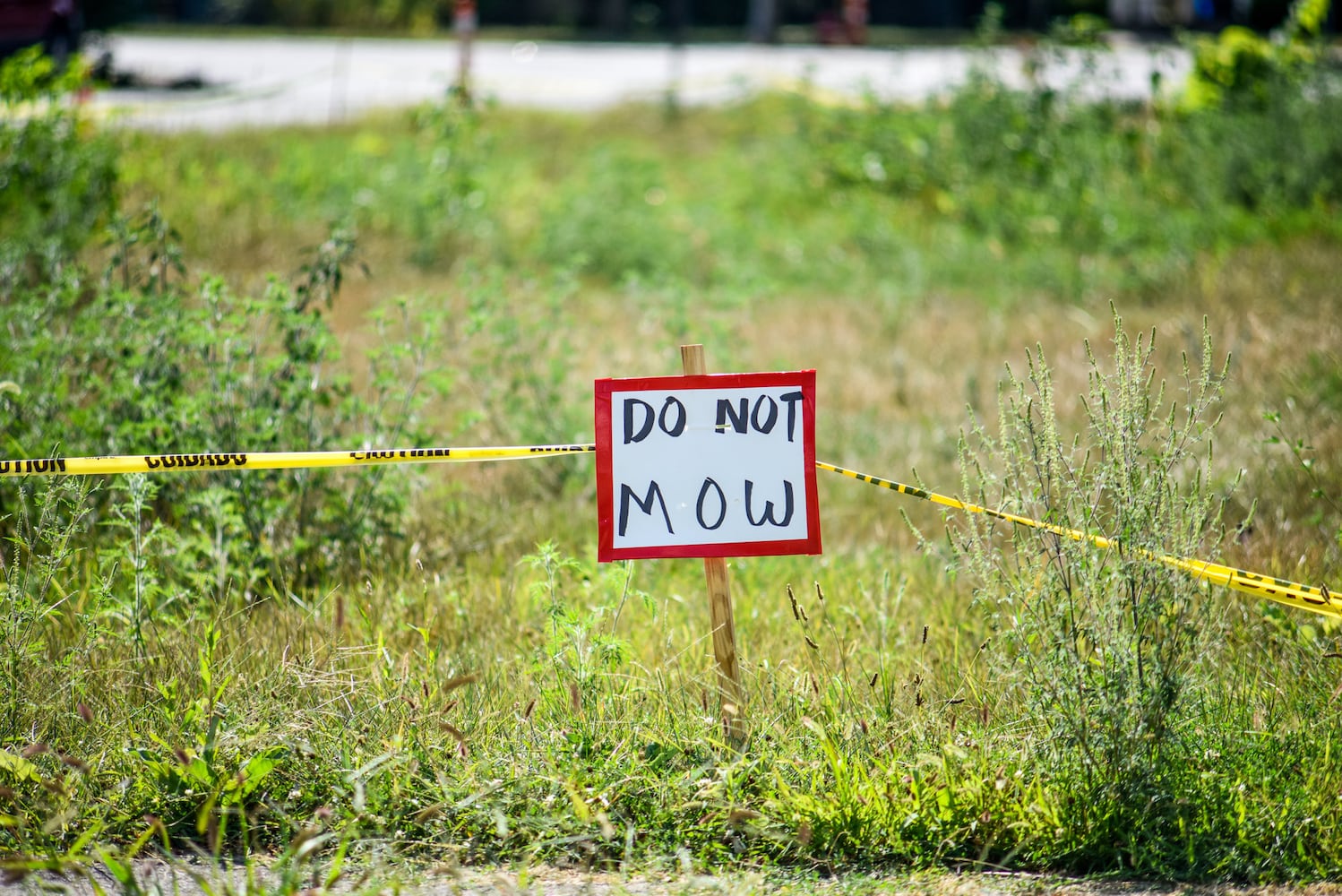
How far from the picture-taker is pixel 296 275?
8.69 meters

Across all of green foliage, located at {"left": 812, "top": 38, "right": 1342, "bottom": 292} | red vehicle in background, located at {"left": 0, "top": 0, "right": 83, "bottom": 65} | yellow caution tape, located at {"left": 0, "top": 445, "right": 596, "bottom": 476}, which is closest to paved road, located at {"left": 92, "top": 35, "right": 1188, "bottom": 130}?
green foliage, located at {"left": 812, "top": 38, "right": 1342, "bottom": 292}

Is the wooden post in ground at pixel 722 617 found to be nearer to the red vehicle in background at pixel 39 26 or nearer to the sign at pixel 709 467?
the sign at pixel 709 467

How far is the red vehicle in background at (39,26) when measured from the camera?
16.3 m

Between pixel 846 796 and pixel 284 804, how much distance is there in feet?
4.70

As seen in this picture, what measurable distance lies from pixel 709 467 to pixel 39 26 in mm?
16489

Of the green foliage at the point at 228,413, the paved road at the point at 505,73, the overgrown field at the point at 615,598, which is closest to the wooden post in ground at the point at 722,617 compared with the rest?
the overgrown field at the point at 615,598

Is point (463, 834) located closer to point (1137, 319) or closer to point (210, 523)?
point (210, 523)

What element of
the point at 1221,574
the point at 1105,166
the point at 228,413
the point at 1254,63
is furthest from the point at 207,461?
the point at 1254,63

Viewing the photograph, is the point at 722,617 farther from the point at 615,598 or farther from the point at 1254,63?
the point at 1254,63

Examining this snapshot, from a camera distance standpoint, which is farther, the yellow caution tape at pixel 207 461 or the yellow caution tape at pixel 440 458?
the yellow caution tape at pixel 207 461

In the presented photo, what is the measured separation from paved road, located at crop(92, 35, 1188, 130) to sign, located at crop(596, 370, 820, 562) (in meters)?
10.8

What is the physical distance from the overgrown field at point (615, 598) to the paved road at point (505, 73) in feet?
22.4

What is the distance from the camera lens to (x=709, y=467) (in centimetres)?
332

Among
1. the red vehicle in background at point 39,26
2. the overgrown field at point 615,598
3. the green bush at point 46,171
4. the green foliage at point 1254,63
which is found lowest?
the overgrown field at point 615,598
